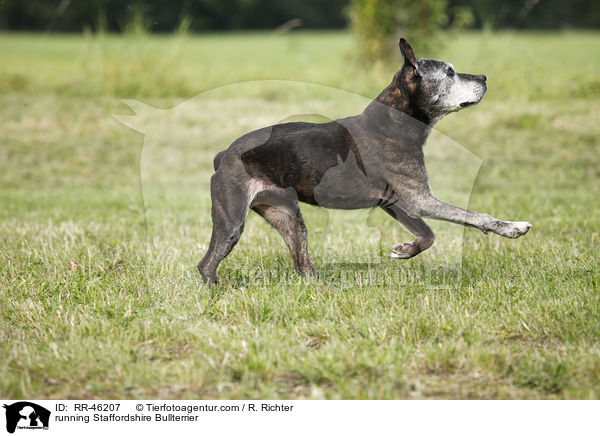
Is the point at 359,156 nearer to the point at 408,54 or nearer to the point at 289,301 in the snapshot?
the point at 408,54

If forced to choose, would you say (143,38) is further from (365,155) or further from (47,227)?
(365,155)

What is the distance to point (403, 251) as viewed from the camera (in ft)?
14.6

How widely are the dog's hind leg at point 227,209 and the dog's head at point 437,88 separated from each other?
133 centimetres

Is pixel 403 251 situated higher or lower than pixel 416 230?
lower

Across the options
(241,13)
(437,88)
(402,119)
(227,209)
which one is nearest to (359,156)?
(402,119)

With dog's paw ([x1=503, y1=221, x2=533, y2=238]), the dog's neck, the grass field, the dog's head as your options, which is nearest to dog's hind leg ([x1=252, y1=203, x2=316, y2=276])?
the grass field

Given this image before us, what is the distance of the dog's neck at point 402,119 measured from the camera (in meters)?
4.08

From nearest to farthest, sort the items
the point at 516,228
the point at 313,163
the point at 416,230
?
the point at 516,228
the point at 313,163
the point at 416,230

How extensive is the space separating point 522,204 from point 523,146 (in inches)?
116
